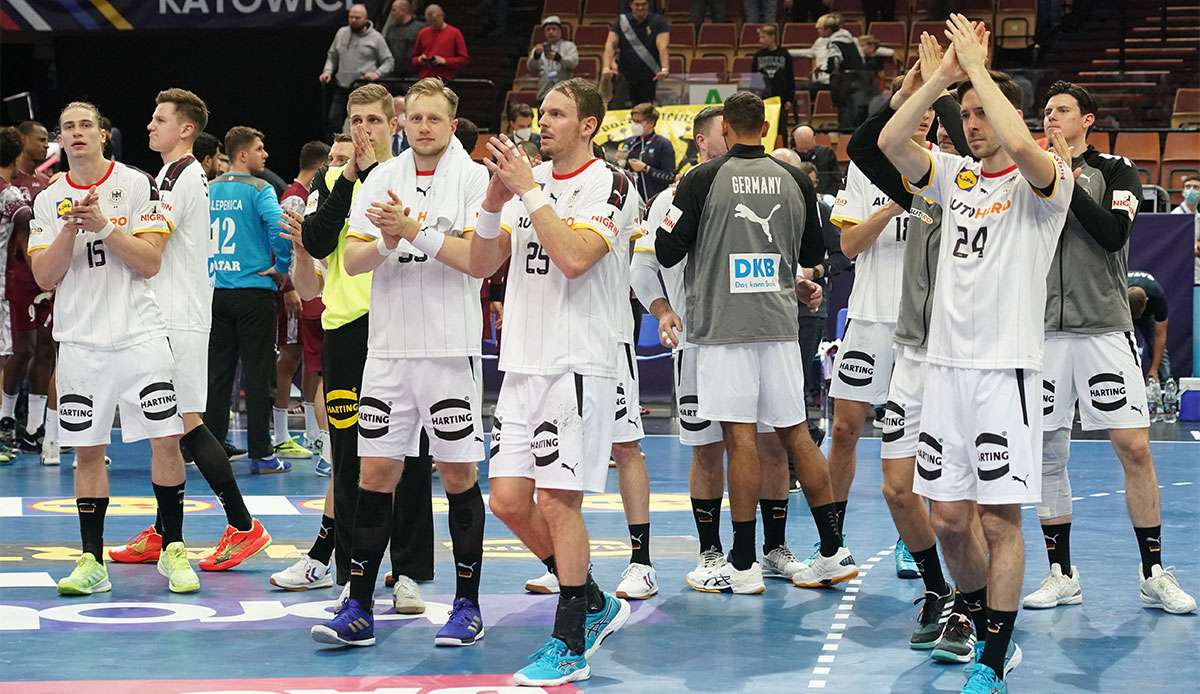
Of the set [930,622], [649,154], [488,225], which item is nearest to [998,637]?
[930,622]

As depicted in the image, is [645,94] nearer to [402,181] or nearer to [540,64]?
[540,64]

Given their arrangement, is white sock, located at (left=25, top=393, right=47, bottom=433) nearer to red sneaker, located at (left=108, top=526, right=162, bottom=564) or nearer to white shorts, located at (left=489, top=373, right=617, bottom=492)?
red sneaker, located at (left=108, top=526, right=162, bottom=564)

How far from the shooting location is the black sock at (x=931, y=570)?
627 centimetres

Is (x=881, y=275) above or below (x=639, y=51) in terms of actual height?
below

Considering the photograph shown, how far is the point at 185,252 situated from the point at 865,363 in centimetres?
335

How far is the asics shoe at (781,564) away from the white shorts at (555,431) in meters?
1.94

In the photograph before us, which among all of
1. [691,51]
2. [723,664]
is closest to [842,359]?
[723,664]

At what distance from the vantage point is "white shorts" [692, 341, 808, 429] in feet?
23.0

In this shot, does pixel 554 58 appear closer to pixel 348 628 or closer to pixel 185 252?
pixel 185 252

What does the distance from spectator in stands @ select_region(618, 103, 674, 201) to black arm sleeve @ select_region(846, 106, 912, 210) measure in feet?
28.4

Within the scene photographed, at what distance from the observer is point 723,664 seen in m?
5.87

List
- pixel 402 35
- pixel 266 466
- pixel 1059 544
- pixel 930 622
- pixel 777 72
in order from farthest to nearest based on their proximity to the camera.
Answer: pixel 402 35 < pixel 777 72 < pixel 266 466 < pixel 1059 544 < pixel 930 622

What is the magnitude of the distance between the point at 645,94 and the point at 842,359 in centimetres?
1081

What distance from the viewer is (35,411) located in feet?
38.8
